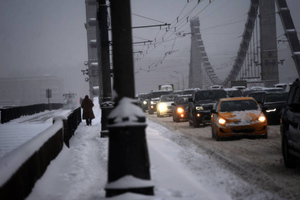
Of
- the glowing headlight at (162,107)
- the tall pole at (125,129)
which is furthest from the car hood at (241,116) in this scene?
the glowing headlight at (162,107)

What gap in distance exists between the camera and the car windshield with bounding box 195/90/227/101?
21984mm

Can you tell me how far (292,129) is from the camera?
8711 millimetres

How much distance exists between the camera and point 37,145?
7.35m

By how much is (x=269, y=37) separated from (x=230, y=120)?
73843mm

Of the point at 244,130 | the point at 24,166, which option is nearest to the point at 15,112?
the point at 244,130

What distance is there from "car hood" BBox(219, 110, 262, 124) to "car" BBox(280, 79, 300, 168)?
499cm

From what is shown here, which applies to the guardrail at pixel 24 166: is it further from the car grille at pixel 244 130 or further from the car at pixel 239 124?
the car grille at pixel 244 130

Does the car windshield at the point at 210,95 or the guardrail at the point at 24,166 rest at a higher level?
the car windshield at the point at 210,95

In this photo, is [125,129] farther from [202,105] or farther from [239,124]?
[202,105]

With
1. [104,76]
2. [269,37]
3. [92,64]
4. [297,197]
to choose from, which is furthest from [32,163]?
[269,37]

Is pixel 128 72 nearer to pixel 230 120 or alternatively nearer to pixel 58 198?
pixel 58 198

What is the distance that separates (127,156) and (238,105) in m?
10.9

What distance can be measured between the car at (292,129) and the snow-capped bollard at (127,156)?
144 inches

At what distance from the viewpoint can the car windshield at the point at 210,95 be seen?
21984 mm
